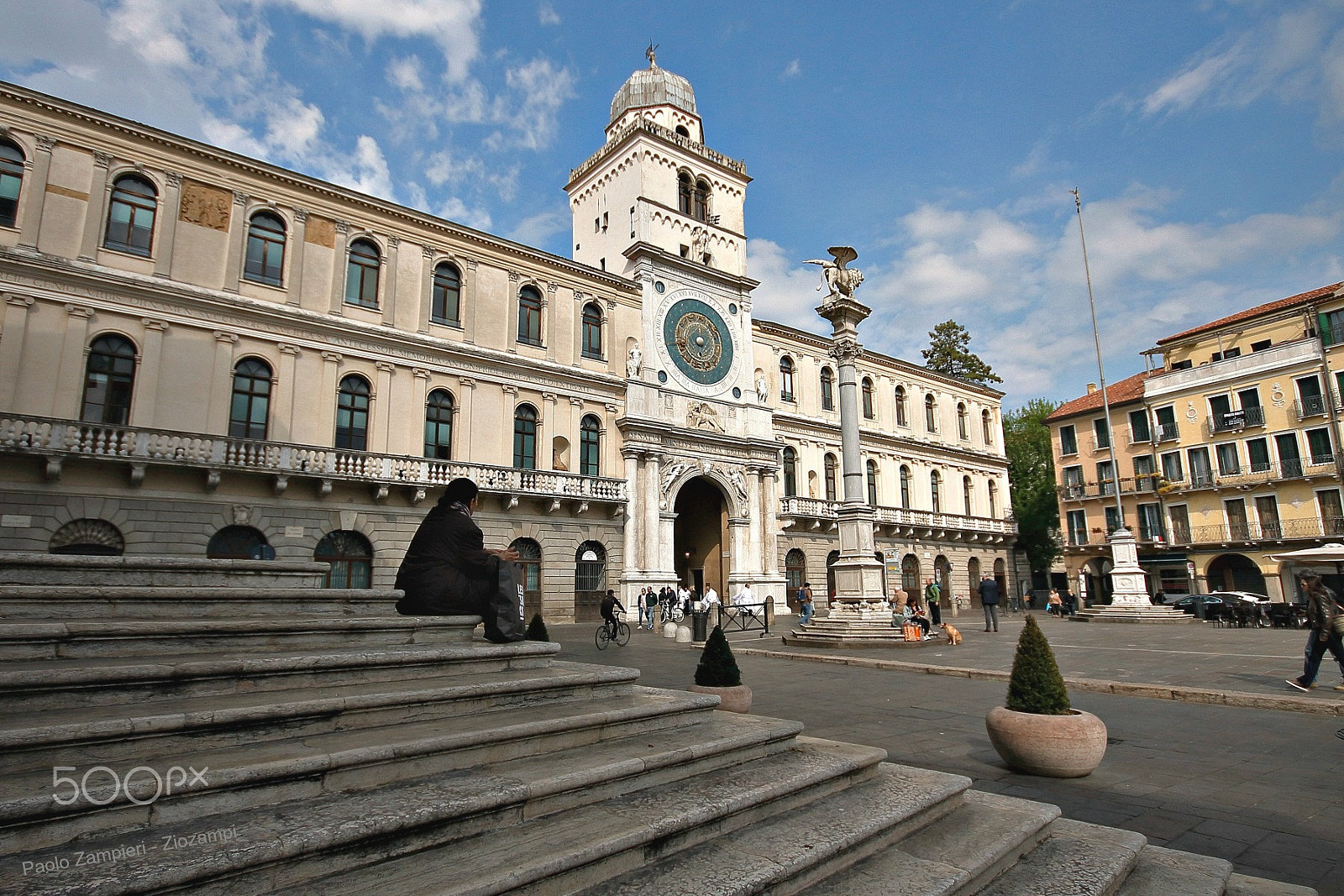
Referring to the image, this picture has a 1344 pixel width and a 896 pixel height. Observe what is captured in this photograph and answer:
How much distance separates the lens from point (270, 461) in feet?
67.6

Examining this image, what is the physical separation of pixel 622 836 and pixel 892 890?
1.33 metres

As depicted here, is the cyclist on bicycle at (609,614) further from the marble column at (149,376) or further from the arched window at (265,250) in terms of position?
the arched window at (265,250)

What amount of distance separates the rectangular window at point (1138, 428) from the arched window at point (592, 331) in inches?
1279

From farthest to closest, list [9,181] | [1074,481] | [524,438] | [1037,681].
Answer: [1074,481] → [524,438] → [9,181] → [1037,681]

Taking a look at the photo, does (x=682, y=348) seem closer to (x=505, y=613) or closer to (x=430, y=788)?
(x=505, y=613)

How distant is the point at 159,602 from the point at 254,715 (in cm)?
310

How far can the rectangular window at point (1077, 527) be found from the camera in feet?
143

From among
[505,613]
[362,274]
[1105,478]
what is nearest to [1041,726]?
[505,613]

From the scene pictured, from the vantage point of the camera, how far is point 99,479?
18453 mm

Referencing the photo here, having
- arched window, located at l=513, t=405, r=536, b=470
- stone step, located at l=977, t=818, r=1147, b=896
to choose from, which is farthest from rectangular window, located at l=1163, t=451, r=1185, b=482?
stone step, located at l=977, t=818, r=1147, b=896

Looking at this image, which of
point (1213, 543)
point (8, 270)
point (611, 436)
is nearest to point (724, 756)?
point (8, 270)

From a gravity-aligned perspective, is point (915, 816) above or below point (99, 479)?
below

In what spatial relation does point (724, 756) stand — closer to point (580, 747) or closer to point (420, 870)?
point (580, 747)

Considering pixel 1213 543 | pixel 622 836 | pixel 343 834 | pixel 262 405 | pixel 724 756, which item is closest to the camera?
pixel 343 834
